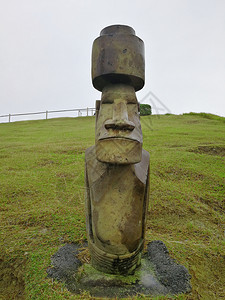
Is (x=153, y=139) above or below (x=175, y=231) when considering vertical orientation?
above

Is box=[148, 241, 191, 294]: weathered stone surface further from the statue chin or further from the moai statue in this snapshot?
the statue chin

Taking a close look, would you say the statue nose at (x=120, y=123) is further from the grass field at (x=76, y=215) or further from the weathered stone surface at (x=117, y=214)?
the grass field at (x=76, y=215)

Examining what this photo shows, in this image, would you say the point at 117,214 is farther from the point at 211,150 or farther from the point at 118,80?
the point at 211,150

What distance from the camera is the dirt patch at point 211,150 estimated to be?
6211mm

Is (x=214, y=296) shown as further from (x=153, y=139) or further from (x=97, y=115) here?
(x=153, y=139)

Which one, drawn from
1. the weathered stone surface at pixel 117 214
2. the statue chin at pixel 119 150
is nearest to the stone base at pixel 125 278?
the weathered stone surface at pixel 117 214

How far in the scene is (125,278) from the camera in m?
2.08

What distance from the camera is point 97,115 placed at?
7.34 feet

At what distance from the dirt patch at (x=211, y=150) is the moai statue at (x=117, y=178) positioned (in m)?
4.60

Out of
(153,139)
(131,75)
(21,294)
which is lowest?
(21,294)

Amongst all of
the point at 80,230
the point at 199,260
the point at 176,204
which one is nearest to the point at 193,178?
the point at 176,204

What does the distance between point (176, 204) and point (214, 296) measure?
1.68 m

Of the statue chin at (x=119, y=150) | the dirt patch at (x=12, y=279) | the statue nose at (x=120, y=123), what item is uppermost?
the statue nose at (x=120, y=123)

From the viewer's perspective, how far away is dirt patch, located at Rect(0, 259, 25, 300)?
2.08 m
